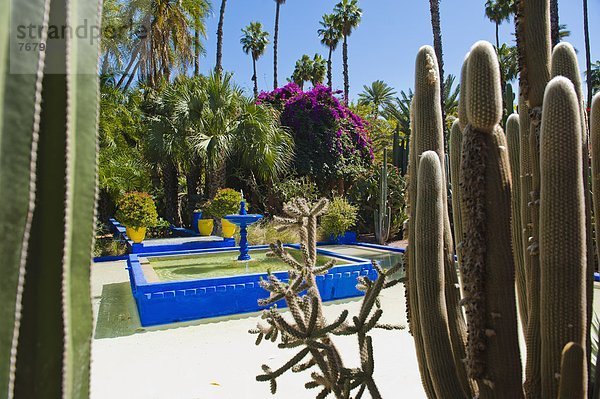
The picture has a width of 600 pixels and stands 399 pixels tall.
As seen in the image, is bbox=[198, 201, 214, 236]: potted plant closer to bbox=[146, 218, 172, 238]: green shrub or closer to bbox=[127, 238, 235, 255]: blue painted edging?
bbox=[146, 218, 172, 238]: green shrub

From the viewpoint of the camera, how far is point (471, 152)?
1.61m

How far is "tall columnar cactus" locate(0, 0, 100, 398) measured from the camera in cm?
69

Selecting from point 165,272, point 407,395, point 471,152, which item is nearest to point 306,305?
point 471,152

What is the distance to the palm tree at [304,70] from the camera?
32.7 metres

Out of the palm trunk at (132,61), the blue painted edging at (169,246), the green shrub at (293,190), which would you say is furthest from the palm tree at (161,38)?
the blue painted edging at (169,246)

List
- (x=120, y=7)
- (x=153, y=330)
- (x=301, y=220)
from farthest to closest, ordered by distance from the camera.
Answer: (x=120, y=7)
(x=153, y=330)
(x=301, y=220)

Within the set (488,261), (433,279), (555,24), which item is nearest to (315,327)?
(433,279)

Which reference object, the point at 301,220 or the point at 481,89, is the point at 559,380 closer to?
the point at 481,89

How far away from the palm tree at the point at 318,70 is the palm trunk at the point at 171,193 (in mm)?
19647

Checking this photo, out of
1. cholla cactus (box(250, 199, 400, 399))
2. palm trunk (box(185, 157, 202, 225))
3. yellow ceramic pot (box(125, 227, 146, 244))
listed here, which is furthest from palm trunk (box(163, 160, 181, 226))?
cholla cactus (box(250, 199, 400, 399))

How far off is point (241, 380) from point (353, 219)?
A: 417 inches

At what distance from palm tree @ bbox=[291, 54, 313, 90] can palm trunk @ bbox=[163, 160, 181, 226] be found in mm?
19643

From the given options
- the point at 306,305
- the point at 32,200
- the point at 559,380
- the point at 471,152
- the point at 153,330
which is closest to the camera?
the point at 32,200

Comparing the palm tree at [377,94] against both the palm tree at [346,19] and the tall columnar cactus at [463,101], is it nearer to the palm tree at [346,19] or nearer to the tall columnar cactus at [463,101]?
the palm tree at [346,19]
